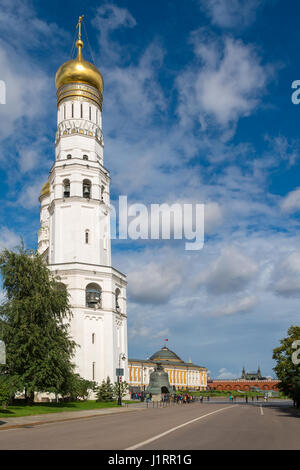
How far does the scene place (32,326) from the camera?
31797 mm

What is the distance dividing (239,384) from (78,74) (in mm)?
106035

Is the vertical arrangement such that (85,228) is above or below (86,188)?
below

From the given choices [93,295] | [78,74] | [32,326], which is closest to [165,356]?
[93,295]

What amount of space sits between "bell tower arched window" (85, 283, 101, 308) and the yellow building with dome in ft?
178

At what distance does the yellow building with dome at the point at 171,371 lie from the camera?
10431cm

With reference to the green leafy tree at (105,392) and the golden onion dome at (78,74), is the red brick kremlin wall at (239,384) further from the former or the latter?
the golden onion dome at (78,74)

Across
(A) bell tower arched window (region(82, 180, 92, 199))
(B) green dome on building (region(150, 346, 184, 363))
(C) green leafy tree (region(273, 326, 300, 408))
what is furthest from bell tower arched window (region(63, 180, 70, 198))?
(B) green dome on building (region(150, 346, 184, 363))

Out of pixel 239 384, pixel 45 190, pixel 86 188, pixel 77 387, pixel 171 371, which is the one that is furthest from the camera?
pixel 239 384

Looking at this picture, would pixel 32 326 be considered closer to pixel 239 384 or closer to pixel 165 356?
pixel 165 356

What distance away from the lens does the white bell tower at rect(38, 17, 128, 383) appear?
47.8m

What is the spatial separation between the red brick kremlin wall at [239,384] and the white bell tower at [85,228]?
301 feet

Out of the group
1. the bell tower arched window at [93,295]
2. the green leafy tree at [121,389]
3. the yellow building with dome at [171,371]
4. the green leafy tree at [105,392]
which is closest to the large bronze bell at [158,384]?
the green leafy tree at [121,389]

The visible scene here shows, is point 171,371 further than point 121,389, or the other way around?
point 171,371

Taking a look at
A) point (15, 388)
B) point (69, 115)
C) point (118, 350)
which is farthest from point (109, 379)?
point (69, 115)
